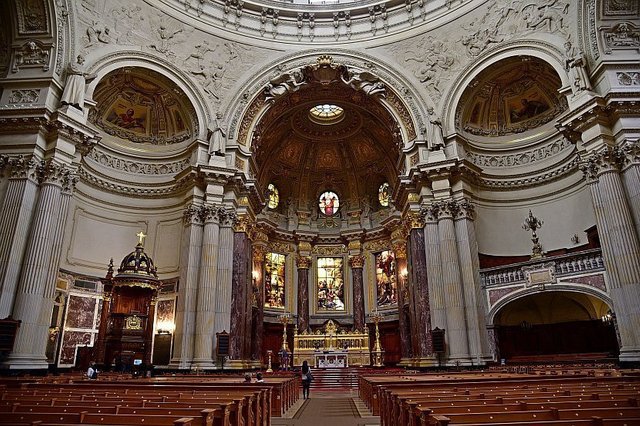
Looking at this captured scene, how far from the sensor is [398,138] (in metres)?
21.0

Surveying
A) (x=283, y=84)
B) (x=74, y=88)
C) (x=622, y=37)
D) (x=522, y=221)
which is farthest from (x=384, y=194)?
(x=74, y=88)

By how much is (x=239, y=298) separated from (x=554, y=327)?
13121 millimetres

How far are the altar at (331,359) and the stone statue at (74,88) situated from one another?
15.7 meters

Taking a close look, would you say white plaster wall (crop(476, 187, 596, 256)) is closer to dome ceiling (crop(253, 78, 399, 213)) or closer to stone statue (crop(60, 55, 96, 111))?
dome ceiling (crop(253, 78, 399, 213))

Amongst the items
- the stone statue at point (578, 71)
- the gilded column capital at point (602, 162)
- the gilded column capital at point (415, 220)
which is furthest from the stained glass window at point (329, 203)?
the gilded column capital at point (602, 162)

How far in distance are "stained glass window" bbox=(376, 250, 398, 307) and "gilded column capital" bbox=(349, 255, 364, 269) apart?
3.36 feet

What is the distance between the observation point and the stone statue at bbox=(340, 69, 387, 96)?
2089cm

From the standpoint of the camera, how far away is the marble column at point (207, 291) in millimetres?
16344

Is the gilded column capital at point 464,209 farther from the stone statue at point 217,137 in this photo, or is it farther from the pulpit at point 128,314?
the pulpit at point 128,314

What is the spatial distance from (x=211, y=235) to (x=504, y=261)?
12.9m

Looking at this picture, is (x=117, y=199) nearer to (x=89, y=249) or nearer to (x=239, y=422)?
(x=89, y=249)

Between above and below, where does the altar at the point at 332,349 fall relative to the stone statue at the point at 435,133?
below

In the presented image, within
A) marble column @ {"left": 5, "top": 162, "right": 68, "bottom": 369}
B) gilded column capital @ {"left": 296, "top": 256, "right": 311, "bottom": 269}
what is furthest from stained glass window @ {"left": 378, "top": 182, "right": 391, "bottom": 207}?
marble column @ {"left": 5, "top": 162, "right": 68, "bottom": 369}

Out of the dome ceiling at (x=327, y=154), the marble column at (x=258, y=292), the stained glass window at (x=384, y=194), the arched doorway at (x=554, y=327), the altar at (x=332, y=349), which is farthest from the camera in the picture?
the stained glass window at (x=384, y=194)
